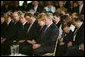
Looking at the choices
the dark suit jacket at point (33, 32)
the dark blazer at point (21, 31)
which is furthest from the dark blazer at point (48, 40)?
the dark blazer at point (21, 31)

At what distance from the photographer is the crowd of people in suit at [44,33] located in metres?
2.52

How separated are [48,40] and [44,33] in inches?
11.2

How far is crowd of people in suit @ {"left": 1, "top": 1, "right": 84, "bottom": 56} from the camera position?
2.52 metres

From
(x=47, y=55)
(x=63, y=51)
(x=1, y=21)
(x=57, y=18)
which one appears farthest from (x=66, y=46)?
(x=1, y=21)

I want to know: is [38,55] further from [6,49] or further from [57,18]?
[57,18]

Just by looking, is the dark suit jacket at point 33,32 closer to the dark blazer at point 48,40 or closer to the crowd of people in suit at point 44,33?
the crowd of people in suit at point 44,33

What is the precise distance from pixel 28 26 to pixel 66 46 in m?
1.49

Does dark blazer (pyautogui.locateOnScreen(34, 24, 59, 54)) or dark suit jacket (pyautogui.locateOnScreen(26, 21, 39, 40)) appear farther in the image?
dark suit jacket (pyautogui.locateOnScreen(26, 21, 39, 40))

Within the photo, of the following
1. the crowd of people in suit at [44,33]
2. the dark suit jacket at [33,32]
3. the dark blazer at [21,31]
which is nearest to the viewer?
the crowd of people in suit at [44,33]

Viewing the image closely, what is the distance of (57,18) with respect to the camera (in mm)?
3947

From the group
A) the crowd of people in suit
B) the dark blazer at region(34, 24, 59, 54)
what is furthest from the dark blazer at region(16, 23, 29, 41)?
the dark blazer at region(34, 24, 59, 54)

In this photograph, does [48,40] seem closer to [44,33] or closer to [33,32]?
[44,33]

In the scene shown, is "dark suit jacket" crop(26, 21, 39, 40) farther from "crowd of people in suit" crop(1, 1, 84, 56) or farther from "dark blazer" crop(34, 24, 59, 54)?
"dark blazer" crop(34, 24, 59, 54)

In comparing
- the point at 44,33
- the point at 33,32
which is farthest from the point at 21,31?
the point at 44,33
